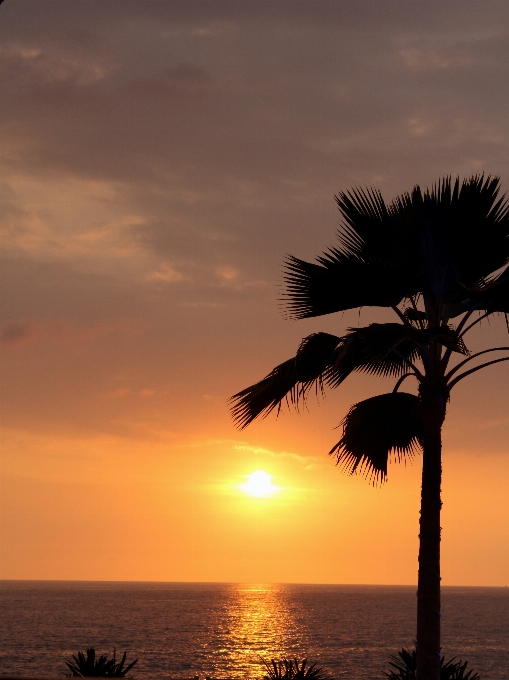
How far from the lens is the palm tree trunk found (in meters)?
11.2

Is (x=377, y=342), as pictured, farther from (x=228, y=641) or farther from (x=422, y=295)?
(x=228, y=641)

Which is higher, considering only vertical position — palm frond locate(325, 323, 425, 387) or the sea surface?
palm frond locate(325, 323, 425, 387)

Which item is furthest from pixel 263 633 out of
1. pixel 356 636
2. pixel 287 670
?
pixel 287 670

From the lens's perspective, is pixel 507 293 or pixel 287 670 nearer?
pixel 507 293

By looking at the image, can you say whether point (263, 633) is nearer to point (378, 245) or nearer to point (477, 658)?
point (477, 658)

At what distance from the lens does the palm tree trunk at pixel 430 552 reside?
36.6ft

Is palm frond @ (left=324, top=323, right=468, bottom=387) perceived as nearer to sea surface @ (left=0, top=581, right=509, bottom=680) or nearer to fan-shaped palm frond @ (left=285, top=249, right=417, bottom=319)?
fan-shaped palm frond @ (left=285, top=249, right=417, bottom=319)

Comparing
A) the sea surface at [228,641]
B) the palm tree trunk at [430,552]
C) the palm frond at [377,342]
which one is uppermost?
the palm frond at [377,342]

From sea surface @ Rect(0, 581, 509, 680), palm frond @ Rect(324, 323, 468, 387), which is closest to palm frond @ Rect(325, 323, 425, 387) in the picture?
palm frond @ Rect(324, 323, 468, 387)

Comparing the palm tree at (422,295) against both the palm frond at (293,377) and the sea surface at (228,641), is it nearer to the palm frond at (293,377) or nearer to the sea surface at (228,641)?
the palm frond at (293,377)

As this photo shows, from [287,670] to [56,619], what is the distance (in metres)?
131

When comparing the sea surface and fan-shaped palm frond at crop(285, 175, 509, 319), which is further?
the sea surface

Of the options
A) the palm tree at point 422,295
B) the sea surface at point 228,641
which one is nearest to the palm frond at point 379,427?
the palm tree at point 422,295

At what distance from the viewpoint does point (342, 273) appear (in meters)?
11.9
